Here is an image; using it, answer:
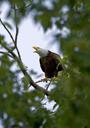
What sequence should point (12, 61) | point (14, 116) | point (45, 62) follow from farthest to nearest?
point (45, 62)
point (12, 61)
point (14, 116)

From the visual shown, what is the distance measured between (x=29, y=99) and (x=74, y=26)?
376mm

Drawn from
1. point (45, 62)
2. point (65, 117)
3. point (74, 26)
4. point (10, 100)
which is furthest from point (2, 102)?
point (45, 62)

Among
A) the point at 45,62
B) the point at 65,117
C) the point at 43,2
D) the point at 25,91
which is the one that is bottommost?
the point at 65,117

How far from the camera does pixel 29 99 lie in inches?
103

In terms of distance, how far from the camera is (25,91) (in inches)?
104

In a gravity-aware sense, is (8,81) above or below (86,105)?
above

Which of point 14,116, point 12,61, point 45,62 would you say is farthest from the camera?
point 45,62

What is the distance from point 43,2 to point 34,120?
531 mm

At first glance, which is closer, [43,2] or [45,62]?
[43,2]

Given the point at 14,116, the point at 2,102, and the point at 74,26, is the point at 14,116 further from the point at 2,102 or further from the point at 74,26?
the point at 74,26

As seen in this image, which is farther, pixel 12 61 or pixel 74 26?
pixel 12 61

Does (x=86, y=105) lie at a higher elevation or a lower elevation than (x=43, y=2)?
lower

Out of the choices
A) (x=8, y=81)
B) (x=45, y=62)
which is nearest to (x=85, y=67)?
(x=8, y=81)

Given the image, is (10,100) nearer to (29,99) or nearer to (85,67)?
(29,99)
